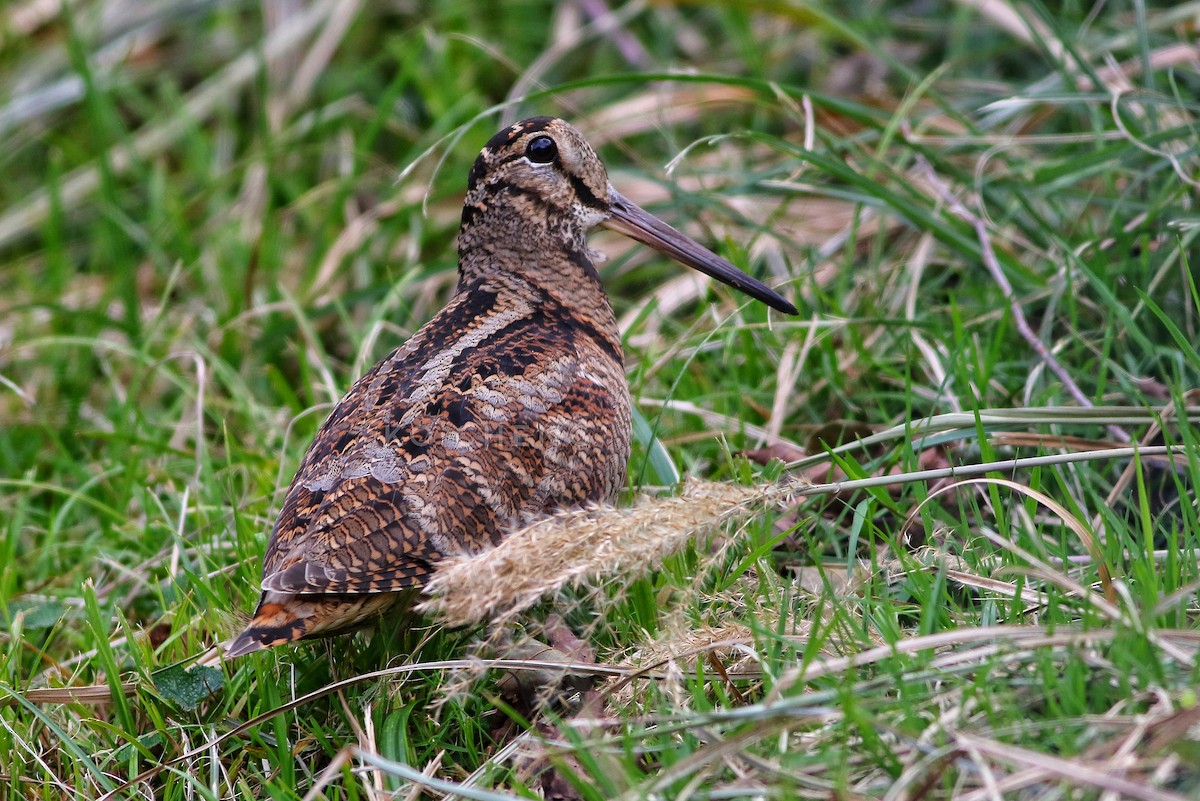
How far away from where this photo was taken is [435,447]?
2947mm

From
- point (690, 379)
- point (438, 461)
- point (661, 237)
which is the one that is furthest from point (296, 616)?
point (690, 379)

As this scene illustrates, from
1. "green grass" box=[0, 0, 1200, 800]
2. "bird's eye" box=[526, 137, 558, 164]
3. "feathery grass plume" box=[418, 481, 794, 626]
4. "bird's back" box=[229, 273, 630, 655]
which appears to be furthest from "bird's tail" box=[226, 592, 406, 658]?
"bird's eye" box=[526, 137, 558, 164]

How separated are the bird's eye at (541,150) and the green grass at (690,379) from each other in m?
0.57

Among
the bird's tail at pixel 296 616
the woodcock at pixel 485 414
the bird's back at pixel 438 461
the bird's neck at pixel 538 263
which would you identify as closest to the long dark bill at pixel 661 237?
the woodcock at pixel 485 414

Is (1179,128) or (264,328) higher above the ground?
(264,328)

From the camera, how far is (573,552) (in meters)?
2.52

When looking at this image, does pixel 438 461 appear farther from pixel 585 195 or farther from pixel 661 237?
pixel 661 237

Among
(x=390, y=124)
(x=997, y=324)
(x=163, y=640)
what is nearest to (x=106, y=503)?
(x=163, y=640)

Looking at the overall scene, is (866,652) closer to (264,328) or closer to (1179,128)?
(1179,128)

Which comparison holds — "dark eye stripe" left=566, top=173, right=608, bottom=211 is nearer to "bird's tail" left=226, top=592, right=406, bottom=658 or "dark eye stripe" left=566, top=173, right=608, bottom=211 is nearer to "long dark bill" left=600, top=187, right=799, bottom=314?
"long dark bill" left=600, top=187, right=799, bottom=314

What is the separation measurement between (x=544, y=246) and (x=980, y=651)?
1.74m

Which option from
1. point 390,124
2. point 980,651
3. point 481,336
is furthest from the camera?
point 390,124

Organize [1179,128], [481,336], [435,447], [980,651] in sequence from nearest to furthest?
[980,651]
[435,447]
[481,336]
[1179,128]

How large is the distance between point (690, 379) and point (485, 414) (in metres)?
1.37
